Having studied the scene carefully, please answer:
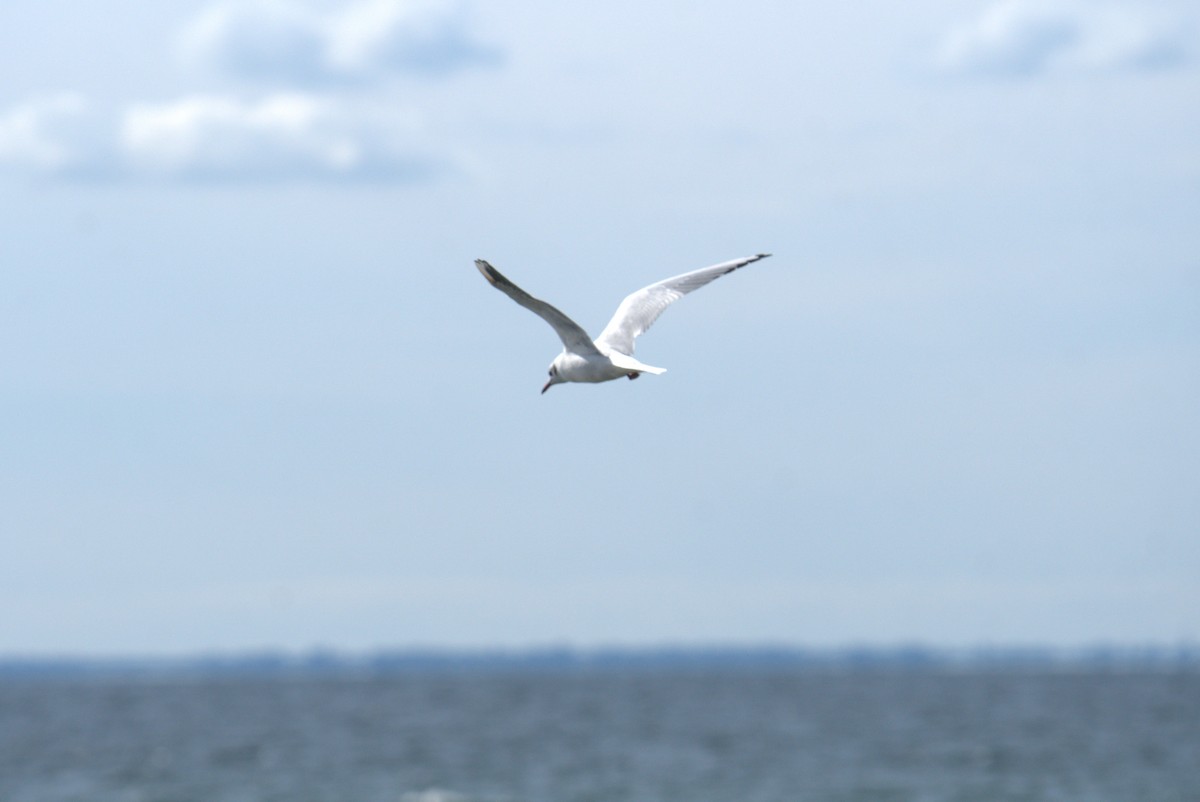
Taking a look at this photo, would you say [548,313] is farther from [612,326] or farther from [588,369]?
[612,326]

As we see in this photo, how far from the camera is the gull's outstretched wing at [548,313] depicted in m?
18.6

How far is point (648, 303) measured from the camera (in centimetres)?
2262

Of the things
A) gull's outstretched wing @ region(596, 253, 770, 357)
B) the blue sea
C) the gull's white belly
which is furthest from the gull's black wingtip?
the blue sea

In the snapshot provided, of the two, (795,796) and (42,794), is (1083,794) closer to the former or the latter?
(795,796)

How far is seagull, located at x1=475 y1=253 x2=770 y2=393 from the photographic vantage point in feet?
63.4

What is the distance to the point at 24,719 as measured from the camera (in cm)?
14512

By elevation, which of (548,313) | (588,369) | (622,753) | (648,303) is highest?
(648,303)

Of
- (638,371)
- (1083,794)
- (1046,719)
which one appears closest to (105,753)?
(1083,794)

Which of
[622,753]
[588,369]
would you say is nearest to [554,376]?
[588,369]

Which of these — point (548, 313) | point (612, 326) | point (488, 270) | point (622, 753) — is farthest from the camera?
point (622, 753)

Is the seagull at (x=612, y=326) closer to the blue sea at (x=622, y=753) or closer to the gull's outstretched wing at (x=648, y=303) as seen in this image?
the gull's outstretched wing at (x=648, y=303)

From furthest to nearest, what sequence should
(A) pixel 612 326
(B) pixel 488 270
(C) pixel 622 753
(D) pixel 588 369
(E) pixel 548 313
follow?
1. (C) pixel 622 753
2. (A) pixel 612 326
3. (D) pixel 588 369
4. (E) pixel 548 313
5. (B) pixel 488 270

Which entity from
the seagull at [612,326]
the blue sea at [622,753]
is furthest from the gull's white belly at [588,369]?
the blue sea at [622,753]

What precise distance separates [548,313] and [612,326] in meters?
2.60
